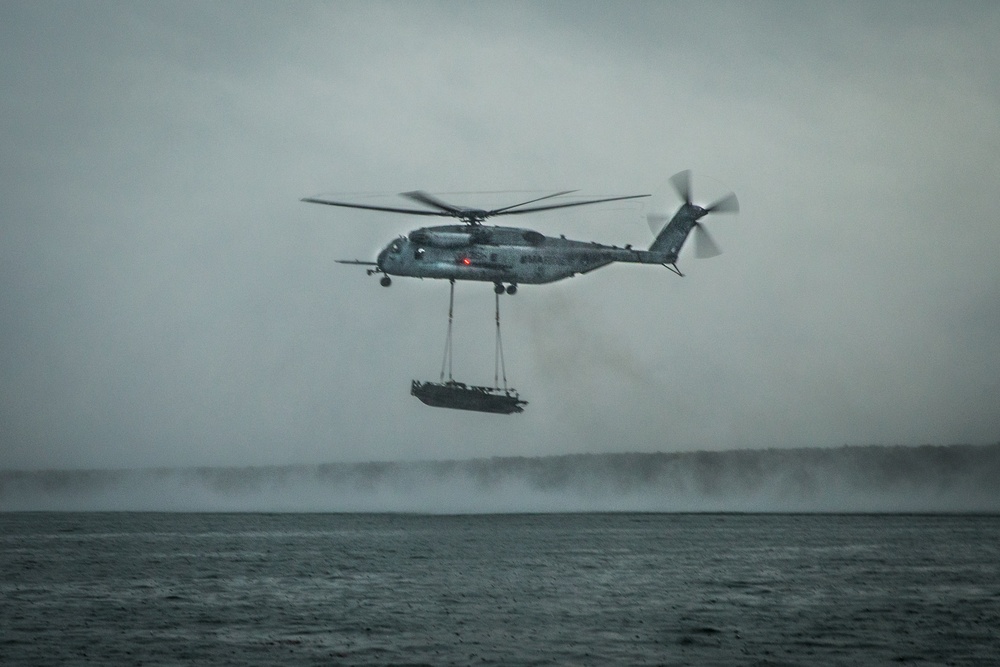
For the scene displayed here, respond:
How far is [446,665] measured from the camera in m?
39.3

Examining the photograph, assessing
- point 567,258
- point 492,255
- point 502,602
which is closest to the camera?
point 502,602

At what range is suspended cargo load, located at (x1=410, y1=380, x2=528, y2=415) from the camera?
7781cm

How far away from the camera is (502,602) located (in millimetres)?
57594

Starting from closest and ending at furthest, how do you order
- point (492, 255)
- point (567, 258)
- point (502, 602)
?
point (502, 602) < point (492, 255) < point (567, 258)

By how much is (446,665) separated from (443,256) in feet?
123

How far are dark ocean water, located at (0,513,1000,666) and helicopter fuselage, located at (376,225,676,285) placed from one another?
65.8ft

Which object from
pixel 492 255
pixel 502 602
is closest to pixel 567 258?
pixel 492 255

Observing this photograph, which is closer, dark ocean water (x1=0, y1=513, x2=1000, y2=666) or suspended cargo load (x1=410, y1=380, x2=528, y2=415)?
dark ocean water (x1=0, y1=513, x2=1000, y2=666)

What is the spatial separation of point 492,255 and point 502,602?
79.6ft

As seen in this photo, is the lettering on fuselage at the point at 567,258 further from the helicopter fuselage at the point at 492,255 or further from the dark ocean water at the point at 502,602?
the dark ocean water at the point at 502,602

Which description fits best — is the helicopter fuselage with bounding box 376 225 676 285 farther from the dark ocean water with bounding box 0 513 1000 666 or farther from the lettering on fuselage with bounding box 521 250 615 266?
the dark ocean water with bounding box 0 513 1000 666

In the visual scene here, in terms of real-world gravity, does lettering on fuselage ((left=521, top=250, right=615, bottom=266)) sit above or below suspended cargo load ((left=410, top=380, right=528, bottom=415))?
above

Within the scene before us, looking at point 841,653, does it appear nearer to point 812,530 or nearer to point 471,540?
point 471,540

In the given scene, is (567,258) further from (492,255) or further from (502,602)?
(502,602)
